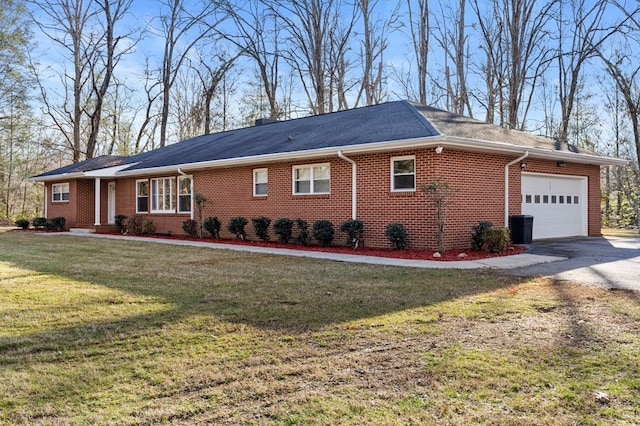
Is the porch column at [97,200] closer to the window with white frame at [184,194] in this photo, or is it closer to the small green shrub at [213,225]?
the window with white frame at [184,194]

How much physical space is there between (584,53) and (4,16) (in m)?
30.3

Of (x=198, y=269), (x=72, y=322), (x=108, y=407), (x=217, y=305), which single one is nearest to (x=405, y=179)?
(x=198, y=269)

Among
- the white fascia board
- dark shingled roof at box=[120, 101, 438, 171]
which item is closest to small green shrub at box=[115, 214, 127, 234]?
dark shingled roof at box=[120, 101, 438, 171]

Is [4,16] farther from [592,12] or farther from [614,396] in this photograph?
[614,396]

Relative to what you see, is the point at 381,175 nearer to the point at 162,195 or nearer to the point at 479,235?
the point at 479,235

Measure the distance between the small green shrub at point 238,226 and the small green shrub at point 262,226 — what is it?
2.15 ft

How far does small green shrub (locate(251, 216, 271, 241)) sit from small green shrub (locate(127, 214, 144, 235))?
22.4ft

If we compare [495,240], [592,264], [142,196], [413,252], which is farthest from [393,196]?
[142,196]

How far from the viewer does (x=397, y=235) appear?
38.8 ft

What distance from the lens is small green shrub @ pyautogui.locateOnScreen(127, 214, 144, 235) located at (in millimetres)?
19797

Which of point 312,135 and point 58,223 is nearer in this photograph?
point 312,135

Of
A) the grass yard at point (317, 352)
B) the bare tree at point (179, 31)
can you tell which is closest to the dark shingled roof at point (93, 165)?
the bare tree at point (179, 31)

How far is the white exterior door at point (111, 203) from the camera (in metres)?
22.4

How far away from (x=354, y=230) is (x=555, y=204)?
23.4ft
